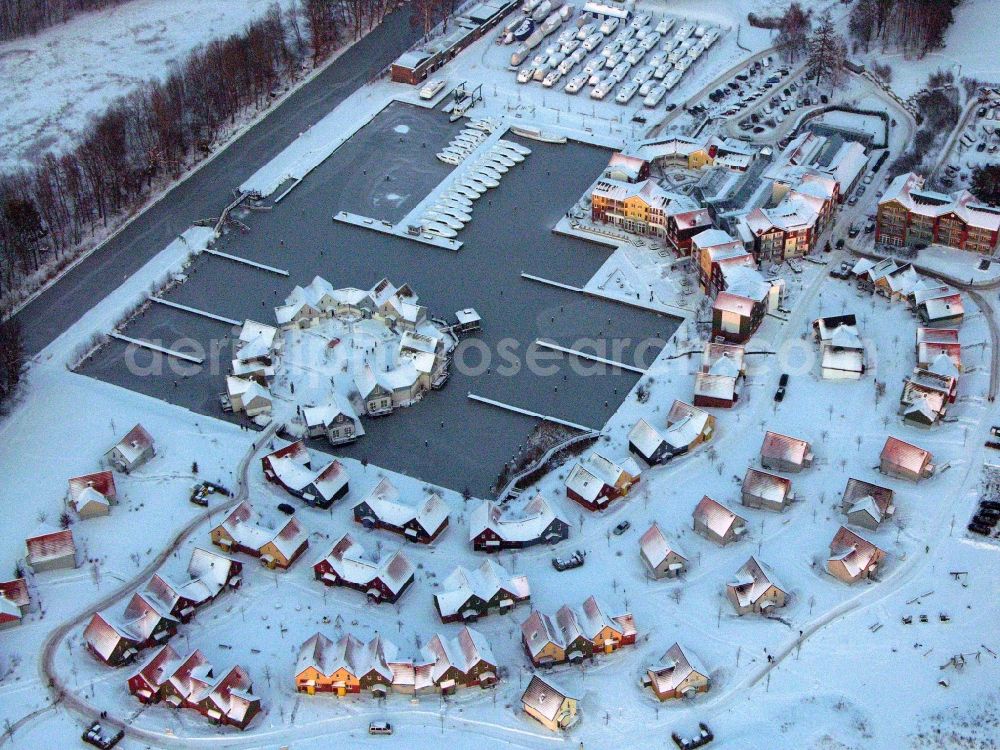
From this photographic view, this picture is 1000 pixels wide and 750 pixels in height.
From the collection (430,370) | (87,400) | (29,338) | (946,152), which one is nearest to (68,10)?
(29,338)

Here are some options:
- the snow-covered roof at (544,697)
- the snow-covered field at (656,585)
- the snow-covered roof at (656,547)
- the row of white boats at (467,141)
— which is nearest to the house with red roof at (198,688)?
the snow-covered field at (656,585)

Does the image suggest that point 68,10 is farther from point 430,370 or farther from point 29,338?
point 430,370

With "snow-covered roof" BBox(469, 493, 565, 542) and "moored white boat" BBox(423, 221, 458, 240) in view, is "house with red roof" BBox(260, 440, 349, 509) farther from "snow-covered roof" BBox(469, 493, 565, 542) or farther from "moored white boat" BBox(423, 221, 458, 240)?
"moored white boat" BBox(423, 221, 458, 240)

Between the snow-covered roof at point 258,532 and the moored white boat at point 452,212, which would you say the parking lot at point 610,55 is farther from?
the snow-covered roof at point 258,532

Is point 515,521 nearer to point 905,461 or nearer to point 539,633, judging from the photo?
point 539,633

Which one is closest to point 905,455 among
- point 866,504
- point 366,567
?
point 866,504
